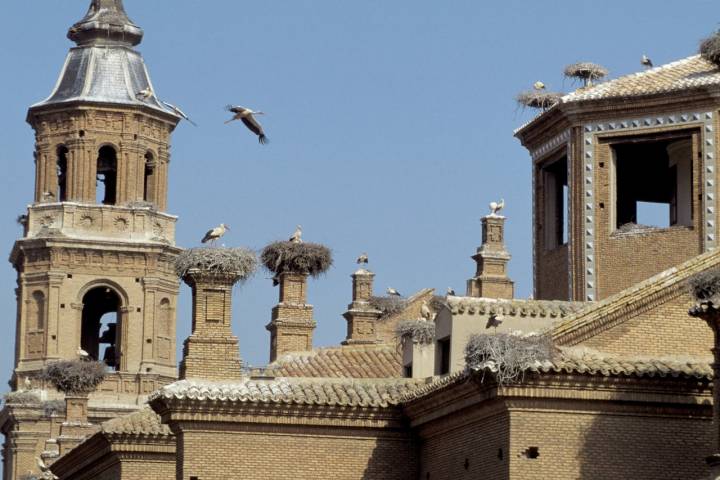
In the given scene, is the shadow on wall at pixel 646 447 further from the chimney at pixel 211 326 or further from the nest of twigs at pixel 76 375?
the nest of twigs at pixel 76 375

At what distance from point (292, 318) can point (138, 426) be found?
689cm

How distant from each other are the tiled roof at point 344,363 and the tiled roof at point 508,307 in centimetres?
719

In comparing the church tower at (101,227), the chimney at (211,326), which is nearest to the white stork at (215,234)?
the chimney at (211,326)

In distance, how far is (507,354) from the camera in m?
28.5

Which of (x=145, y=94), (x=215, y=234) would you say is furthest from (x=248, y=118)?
(x=145, y=94)

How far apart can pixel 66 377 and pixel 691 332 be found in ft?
82.1

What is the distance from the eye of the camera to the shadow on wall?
29.0 m

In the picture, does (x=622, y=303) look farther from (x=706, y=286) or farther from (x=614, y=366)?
(x=706, y=286)

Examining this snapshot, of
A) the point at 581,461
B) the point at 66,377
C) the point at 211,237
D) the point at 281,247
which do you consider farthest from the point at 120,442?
the point at 66,377

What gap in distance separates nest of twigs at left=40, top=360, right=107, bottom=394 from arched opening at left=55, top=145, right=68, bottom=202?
22.6 metres

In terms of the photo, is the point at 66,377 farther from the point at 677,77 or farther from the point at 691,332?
the point at 691,332

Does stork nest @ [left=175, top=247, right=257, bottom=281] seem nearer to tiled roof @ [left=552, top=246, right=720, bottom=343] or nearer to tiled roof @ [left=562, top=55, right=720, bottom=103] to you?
tiled roof @ [left=552, top=246, right=720, bottom=343]

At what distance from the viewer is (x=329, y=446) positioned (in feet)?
106

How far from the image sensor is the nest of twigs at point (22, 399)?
65.7m
